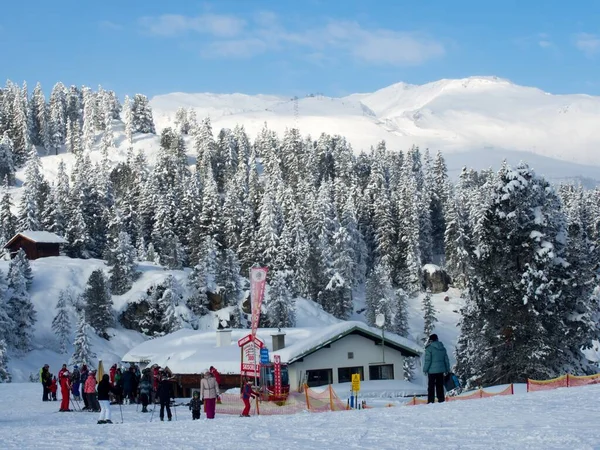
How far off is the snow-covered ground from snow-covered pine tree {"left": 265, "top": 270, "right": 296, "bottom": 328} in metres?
57.8

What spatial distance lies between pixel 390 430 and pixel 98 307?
6369 centimetres

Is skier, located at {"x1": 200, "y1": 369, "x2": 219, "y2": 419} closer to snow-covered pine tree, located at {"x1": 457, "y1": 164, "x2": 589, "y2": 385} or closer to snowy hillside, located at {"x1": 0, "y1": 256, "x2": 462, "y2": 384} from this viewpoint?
snow-covered pine tree, located at {"x1": 457, "y1": 164, "x2": 589, "y2": 385}

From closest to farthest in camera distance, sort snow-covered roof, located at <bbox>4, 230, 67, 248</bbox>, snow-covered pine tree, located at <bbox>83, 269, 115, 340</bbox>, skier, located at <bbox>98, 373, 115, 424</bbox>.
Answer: skier, located at <bbox>98, 373, 115, 424</bbox>
snow-covered pine tree, located at <bbox>83, 269, 115, 340</bbox>
snow-covered roof, located at <bbox>4, 230, 67, 248</bbox>

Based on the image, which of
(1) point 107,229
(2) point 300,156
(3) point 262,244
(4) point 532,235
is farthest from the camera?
(2) point 300,156

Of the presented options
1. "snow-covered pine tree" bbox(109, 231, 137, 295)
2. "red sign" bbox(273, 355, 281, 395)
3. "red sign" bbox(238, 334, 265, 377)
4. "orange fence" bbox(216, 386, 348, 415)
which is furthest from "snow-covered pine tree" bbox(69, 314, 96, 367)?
"orange fence" bbox(216, 386, 348, 415)

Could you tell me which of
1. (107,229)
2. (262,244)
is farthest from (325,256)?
(107,229)

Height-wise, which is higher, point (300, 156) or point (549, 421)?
point (300, 156)

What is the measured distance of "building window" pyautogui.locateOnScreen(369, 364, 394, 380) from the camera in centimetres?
4169

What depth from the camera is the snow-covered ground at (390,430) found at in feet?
40.9

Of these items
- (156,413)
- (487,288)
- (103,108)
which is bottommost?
Answer: (156,413)

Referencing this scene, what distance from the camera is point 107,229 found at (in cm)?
10125

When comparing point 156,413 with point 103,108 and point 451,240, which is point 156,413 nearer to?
point 451,240

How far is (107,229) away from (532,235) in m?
73.8

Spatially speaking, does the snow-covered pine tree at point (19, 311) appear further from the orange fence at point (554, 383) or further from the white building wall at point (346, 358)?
the orange fence at point (554, 383)
